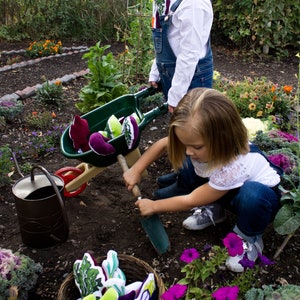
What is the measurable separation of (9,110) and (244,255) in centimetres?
268

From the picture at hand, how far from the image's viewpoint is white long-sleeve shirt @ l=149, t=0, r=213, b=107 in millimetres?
2500

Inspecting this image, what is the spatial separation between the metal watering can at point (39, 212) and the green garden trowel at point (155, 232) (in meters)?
0.41

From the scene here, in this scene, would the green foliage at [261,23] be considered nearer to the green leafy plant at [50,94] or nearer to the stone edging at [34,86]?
the stone edging at [34,86]

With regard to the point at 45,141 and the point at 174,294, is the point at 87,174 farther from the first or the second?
the point at 174,294

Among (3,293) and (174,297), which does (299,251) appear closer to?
(174,297)

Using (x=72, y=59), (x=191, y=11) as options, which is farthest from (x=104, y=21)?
(x=191, y=11)

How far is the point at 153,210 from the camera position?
203 cm

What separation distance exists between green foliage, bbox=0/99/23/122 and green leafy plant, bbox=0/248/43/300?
2.19 metres

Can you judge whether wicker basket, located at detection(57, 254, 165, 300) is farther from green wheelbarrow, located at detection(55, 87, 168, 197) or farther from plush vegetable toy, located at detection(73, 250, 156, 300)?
green wheelbarrow, located at detection(55, 87, 168, 197)

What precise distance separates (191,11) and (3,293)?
6.22 ft

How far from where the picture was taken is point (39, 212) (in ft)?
7.02

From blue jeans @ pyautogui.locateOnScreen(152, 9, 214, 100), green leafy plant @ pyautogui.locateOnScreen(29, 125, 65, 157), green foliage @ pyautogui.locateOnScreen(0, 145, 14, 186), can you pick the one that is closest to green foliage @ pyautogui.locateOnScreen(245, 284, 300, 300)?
blue jeans @ pyautogui.locateOnScreen(152, 9, 214, 100)

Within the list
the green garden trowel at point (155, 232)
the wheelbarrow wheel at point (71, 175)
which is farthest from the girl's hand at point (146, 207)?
the wheelbarrow wheel at point (71, 175)

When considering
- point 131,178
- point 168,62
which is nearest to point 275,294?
point 131,178
